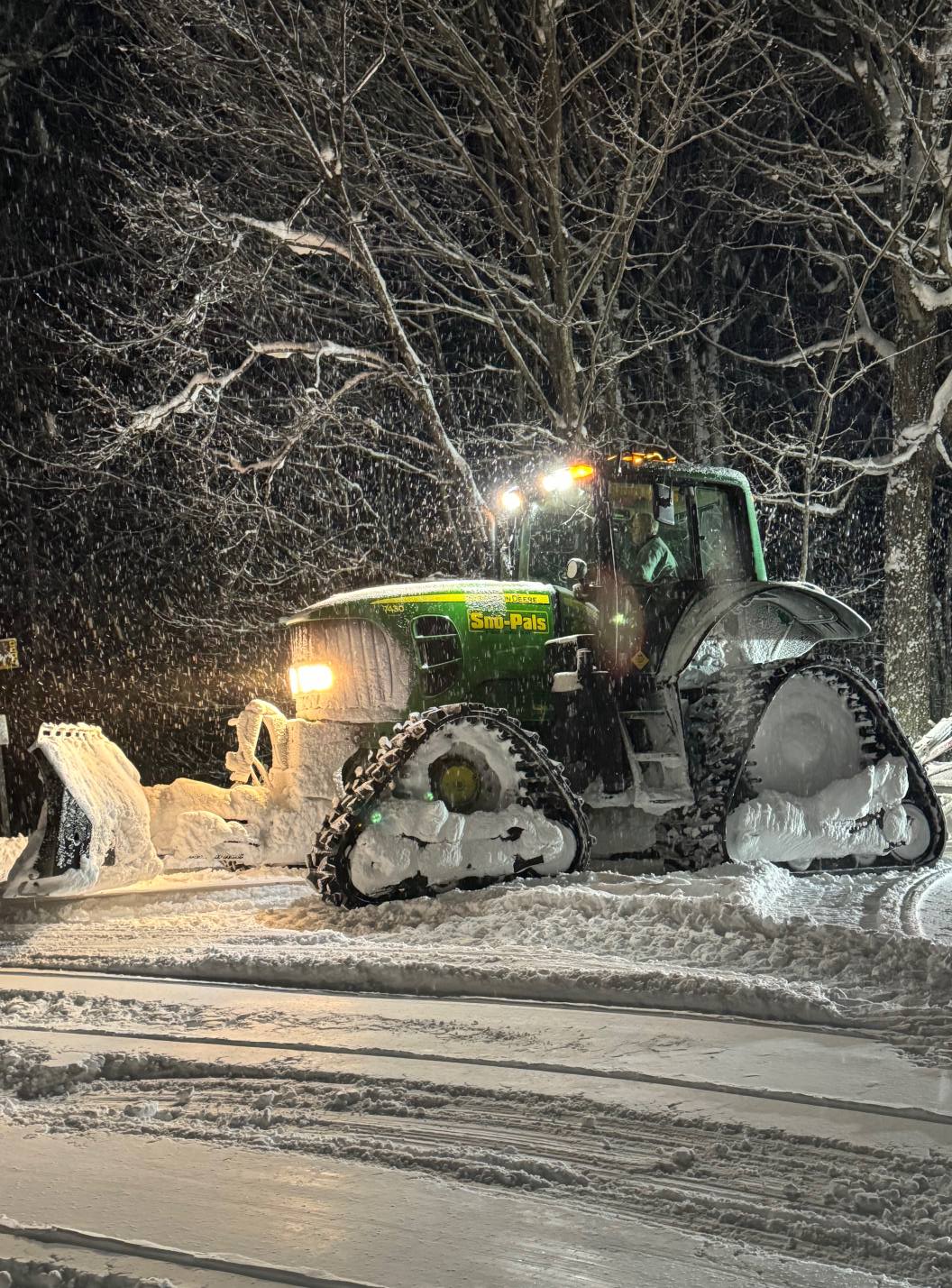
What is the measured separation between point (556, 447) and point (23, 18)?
11.6 m

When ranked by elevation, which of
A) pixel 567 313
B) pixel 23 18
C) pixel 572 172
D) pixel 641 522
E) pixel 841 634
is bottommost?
pixel 841 634

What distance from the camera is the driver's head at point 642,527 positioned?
310 inches

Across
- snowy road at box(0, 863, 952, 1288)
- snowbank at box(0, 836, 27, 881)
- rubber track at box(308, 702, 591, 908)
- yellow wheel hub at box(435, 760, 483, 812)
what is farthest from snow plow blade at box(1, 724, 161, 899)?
yellow wheel hub at box(435, 760, 483, 812)

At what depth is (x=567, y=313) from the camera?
14.6 meters

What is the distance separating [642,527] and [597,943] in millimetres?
2987

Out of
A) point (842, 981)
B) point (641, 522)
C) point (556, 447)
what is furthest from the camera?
point (556, 447)

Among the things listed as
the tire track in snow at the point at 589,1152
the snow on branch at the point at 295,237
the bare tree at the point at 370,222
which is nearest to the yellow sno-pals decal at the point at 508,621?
the tire track in snow at the point at 589,1152

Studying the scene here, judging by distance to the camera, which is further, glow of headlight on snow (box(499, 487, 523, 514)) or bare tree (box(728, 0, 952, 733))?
bare tree (box(728, 0, 952, 733))

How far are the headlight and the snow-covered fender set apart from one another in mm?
1938

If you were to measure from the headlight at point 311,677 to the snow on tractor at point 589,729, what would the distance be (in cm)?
2

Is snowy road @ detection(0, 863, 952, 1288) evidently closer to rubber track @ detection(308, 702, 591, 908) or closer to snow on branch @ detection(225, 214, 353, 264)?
rubber track @ detection(308, 702, 591, 908)

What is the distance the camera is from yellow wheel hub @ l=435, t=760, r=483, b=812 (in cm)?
689

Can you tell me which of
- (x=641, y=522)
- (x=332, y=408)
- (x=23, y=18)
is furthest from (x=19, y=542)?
(x=641, y=522)

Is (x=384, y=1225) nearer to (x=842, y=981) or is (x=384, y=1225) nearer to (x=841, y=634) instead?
(x=842, y=981)
